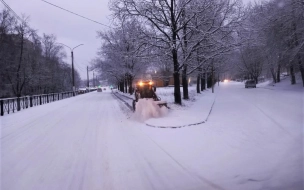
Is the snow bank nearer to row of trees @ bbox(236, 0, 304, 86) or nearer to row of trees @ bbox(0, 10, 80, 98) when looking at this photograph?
row of trees @ bbox(236, 0, 304, 86)

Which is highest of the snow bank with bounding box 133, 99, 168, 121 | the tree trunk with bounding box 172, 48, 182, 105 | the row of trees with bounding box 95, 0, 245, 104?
the row of trees with bounding box 95, 0, 245, 104

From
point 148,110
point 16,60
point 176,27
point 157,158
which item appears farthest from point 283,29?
point 16,60

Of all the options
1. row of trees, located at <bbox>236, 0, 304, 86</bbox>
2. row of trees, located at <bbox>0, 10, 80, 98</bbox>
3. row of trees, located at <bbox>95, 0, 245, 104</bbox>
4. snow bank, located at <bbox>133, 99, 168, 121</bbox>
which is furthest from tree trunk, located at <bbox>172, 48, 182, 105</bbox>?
row of trees, located at <bbox>0, 10, 80, 98</bbox>

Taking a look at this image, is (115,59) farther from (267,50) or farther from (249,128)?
(249,128)

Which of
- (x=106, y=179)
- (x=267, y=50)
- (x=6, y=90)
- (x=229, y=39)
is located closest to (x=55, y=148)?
(x=106, y=179)

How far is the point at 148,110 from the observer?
40.3 ft

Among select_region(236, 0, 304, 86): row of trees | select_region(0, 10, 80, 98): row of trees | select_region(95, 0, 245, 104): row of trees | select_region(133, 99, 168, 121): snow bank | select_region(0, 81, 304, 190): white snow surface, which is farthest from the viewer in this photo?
select_region(0, 10, 80, 98): row of trees

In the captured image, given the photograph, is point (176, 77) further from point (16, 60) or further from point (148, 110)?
point (16, 60)

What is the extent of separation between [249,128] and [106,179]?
644 cm

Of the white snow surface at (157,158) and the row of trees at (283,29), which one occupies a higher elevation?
the row of trees at (283,29)

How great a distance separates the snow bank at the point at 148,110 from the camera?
40.0 feet

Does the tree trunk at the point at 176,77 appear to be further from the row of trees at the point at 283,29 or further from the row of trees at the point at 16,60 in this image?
the row of trees at the point at 16,60

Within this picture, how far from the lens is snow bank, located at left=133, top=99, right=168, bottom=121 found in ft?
40.0

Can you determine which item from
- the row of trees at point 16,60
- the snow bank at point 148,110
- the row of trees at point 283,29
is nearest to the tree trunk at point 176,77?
the snow bank at point 148,110
